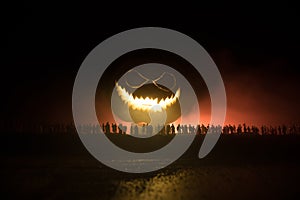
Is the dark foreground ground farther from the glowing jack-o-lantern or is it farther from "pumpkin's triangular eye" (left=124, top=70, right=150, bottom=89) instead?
"pumpkin's triangular eye" (left=124, top=70, right=150, bottom=89)

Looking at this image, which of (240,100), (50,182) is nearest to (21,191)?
(50,182)

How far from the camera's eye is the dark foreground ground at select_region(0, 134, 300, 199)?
7281 millimetres

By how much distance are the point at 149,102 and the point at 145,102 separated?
0.17 meters

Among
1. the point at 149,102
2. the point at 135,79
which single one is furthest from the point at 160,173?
the point at 135,79

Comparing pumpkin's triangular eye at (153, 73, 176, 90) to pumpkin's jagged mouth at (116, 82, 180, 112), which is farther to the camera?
pumpkin's triangular eye at (153, 73, 176, 90)

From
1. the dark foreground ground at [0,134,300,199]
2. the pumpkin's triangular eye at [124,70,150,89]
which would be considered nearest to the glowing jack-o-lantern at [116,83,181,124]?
the pumpkin's triangular eye at [124,70,150,89]

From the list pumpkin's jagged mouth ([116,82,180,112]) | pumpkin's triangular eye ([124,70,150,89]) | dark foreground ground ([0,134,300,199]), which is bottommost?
dark foreground ground ([0,134,300,199])

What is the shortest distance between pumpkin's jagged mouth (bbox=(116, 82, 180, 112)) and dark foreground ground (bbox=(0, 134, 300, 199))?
2.95 metres

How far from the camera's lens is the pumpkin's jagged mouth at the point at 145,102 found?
44.8 feet

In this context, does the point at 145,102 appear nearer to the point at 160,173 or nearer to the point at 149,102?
the point at 149,102

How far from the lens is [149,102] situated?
44.9 feet

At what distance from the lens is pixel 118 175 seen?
853 centimetres

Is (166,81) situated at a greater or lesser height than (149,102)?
greater

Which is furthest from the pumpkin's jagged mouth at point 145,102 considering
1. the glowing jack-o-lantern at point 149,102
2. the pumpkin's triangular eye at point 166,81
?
the pumpkin's triangular eye at point 166,81
